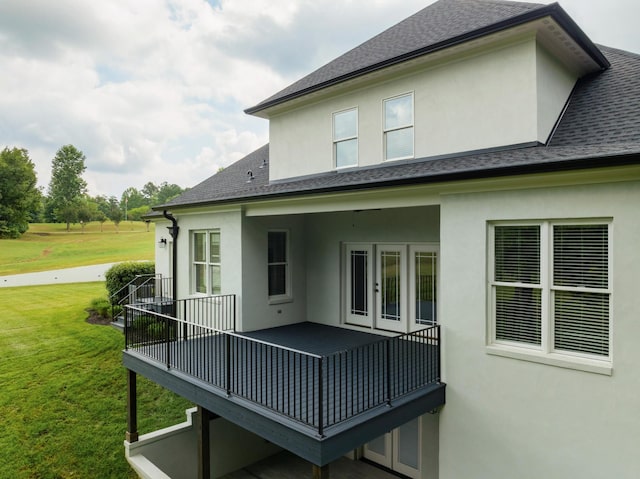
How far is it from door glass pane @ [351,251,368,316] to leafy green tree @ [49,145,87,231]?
41.5m

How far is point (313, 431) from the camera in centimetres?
447

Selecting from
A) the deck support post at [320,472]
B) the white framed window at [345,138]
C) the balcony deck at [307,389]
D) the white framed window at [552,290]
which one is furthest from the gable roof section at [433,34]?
the deck support post at [320,472]

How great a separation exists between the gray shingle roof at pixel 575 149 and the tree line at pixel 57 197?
28896 mm

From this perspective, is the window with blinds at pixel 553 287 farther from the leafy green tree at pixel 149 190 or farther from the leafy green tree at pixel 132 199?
the leafy green tree at pixel 149 190

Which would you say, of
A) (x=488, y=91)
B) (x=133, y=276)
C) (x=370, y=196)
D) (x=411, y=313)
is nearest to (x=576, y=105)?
(x=488, y=91)

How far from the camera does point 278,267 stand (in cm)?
1013

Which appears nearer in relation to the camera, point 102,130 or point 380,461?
point 380,461

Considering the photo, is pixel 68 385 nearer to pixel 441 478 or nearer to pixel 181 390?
pixel 181 390

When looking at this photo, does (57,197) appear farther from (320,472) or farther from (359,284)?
(320,472)

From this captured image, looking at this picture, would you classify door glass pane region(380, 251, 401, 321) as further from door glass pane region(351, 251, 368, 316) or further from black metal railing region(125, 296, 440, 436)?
black metal railing region(125, 296, 440, 436)

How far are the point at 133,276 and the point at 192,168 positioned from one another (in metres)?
47.2

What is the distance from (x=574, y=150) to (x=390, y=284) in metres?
4.64

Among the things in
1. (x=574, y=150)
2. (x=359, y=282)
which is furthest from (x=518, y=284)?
(x=359, y=282)

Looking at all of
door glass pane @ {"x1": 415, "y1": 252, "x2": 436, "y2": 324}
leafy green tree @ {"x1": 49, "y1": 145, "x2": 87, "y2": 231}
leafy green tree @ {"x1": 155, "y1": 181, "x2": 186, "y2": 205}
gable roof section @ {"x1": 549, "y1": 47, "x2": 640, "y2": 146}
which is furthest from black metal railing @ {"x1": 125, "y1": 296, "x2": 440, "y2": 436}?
leafy green tree @ {"x1": 155, "y1": 181, "x2": 186, "y2": 205}
